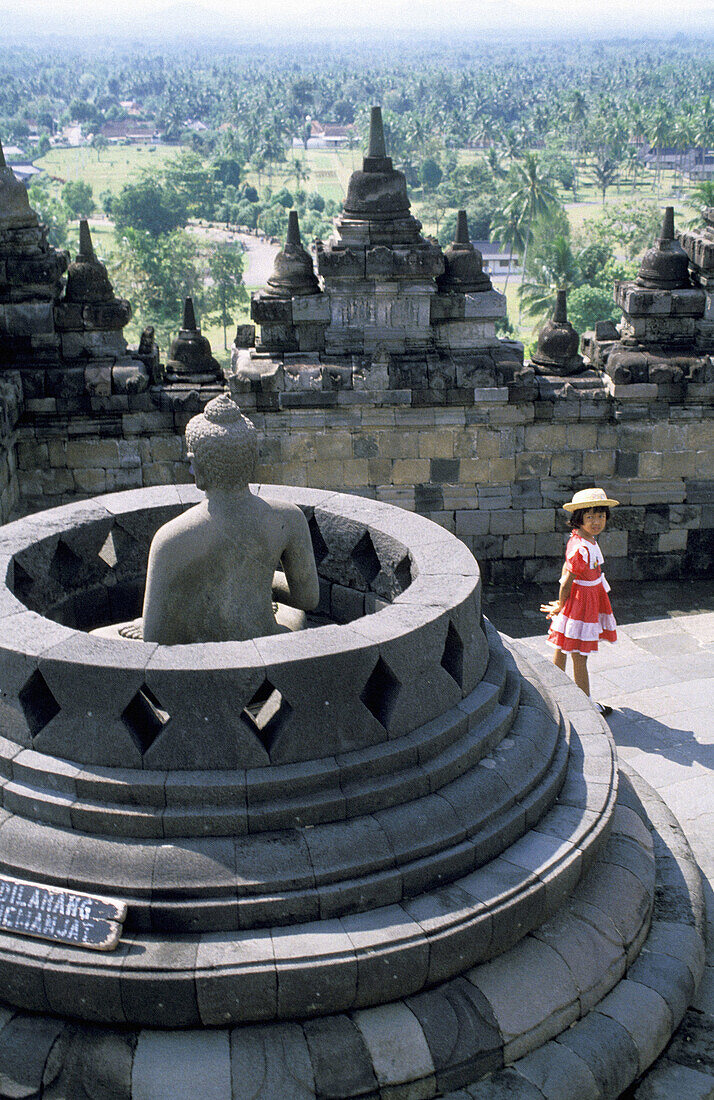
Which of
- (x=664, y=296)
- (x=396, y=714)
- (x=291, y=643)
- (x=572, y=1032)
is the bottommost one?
(x=572, y=1032)

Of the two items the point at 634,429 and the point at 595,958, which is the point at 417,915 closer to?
the point at 595,958

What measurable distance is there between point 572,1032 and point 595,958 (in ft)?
1.10

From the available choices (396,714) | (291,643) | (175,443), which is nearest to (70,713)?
(291,643)

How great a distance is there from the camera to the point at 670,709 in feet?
24.7

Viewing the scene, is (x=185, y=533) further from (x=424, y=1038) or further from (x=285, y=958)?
(x=424, y=1038)

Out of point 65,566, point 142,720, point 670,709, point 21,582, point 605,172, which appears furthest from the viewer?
point 605,172

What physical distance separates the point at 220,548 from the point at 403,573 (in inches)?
50.9

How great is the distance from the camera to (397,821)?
466 cm

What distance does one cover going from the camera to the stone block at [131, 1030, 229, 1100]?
4.04m

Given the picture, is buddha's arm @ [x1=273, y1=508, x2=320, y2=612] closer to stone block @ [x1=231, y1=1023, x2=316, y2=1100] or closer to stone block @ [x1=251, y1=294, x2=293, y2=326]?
stone block @ [x1=231, y1=1023, x2=316, y2=1100]

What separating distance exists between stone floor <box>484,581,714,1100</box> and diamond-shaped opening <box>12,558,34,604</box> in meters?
3.73

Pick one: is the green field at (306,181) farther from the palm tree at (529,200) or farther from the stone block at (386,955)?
the stone block at (386,955)

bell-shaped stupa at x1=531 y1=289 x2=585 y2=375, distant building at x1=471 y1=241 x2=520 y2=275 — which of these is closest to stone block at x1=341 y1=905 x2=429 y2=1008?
bell-shaped stupa at x1=531 y1=289 x2=585 y2=375

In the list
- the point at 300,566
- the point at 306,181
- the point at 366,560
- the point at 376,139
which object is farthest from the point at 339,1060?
the point at 306,181
